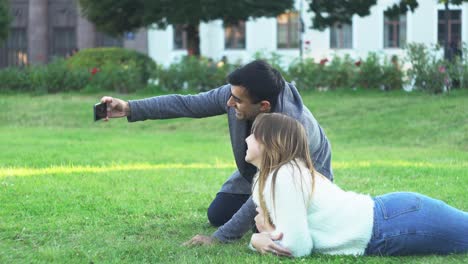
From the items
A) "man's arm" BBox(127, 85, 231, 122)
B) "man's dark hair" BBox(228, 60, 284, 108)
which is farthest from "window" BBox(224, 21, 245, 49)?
"man's dark hair" BBox(228, 60, 284, 108)

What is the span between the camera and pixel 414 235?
4.84 meters

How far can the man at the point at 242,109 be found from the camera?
4.91 meters

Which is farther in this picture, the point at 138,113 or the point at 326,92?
the point at 326,92

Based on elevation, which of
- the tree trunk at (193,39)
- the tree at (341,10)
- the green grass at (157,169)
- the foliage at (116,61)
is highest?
the tree at (341,10)

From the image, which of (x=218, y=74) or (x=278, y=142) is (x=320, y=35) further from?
(x=278, y=142)

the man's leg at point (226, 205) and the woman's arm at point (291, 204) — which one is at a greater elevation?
the woman's arm at point (291, 204)

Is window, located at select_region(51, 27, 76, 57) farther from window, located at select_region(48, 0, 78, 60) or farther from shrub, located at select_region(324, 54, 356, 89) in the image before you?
shrub, located at select_region(324, 54, 356, 89)

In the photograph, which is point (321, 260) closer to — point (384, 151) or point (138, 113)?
point (138, 113)

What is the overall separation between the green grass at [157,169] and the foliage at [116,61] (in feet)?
9.26

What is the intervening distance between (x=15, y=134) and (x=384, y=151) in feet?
20.9

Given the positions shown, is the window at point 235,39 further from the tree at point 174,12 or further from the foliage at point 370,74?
the foliage at point 370,74

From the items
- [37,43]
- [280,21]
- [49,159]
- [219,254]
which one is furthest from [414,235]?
[37,43]

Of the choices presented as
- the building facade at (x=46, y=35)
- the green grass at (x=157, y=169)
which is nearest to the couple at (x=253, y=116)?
the green grass at (x=157, y=169)

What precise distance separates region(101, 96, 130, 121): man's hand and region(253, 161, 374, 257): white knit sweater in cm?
99
